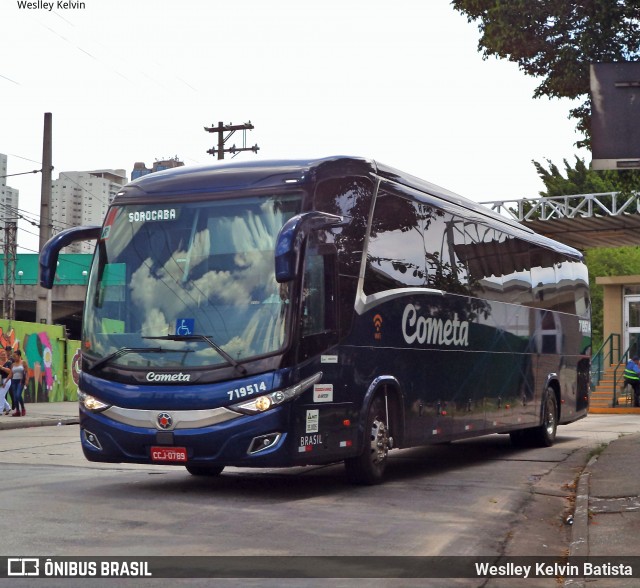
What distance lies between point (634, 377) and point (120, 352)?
93.7 feet

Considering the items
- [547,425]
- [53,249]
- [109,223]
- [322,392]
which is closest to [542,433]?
[547,425]

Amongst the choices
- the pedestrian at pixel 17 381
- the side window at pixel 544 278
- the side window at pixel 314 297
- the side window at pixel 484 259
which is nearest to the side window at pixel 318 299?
the side window at pixel 314 297

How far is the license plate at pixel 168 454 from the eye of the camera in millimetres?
10594

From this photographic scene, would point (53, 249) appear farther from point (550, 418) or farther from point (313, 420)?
point (550, 418)

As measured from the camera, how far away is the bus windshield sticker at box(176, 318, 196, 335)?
10.7m

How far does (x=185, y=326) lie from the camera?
1075cm

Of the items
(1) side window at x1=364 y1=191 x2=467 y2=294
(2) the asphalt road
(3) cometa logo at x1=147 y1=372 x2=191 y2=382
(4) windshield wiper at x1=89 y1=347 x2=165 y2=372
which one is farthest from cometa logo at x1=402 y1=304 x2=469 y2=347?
(4) windshield wiper at x1=89 y1=347 x2=165 y2=372

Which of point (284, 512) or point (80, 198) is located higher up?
point (80, 198)

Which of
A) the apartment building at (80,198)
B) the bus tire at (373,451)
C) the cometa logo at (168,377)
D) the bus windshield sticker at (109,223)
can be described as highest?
the apartment building at (80,198)

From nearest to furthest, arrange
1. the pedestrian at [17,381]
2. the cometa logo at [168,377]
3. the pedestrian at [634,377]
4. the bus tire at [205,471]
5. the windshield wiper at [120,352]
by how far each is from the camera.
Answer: the cometa logo at [168,377] → the windshield wiper at [120,352] → the bus tire at [205,471] → the pedestrian at [17,381] → the pedestrian at [634,377]

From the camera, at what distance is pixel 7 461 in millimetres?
14602

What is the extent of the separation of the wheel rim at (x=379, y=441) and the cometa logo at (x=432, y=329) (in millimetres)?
1162

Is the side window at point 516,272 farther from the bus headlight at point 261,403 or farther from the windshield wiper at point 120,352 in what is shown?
the windshield wiper at point 120,352

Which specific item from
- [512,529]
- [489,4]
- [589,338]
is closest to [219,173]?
[512,529]
